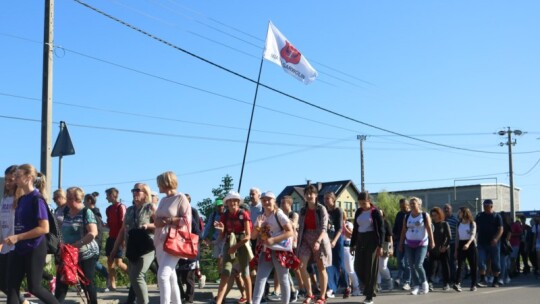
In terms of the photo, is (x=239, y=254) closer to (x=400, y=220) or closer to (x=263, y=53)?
(x=400, y=220)

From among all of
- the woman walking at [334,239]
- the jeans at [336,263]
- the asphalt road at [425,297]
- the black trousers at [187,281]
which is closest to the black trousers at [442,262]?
the asphalt road at [425,297]

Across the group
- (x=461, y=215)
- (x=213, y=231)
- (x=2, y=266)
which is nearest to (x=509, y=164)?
(x=461, y=215)

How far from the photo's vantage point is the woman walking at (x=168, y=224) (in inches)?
357

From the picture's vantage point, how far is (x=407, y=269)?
15523mm

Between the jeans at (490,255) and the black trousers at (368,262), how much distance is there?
510cm

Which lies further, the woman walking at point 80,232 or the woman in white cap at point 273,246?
the woman in white cap at point 273,246

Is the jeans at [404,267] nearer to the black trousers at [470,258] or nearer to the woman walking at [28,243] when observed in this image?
the black trousers at [470,258]

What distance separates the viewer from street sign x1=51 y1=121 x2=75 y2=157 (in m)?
13.6

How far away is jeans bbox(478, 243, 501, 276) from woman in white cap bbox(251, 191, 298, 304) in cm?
686

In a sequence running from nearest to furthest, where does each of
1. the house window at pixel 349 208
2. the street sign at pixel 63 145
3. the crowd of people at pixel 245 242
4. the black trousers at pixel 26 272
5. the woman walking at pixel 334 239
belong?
the black trousers at pixel 26 272 < the crowd of people at pixel 245 242 < the woman walking at pixel 334 239 < the street sign at pixel 63 145 < the house window at pixel 349 208

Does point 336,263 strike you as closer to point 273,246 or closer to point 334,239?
point 334,239

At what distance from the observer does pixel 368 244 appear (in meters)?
12.2

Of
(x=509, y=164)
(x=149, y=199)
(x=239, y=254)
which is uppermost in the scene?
(x=509, y=164)

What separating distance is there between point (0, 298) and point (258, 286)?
424 cm
